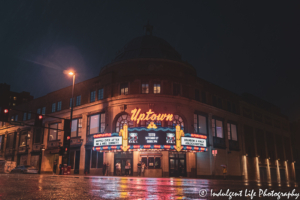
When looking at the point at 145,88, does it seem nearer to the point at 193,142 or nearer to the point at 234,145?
the point at 193,142

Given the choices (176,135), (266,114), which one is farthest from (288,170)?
(176,135)

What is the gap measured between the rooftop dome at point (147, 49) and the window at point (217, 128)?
1177 centimetres

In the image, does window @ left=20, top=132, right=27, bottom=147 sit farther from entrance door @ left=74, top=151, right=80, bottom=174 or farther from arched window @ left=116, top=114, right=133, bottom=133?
arched window @ left=116, top=114, right=133, bottom=133

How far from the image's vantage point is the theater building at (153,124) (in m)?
36.4

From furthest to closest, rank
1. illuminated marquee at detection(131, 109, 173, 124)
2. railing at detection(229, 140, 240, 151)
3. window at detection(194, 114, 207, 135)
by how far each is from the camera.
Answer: railing at detection(229, 140, 240, 151), window at detection(194, 114, 207, 135), illuminated marquee at detection(131, 109, 173, 124)

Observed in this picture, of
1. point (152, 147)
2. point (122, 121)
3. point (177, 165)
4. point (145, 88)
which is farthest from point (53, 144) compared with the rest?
point (177, 165)

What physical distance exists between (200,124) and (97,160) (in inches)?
632

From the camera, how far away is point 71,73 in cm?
3269

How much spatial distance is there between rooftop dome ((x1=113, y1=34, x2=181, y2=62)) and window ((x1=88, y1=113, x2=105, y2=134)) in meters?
9.98

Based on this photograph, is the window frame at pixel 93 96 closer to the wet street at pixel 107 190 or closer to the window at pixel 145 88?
the window at pixel 145 88

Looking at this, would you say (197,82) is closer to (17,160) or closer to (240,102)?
(240,102)

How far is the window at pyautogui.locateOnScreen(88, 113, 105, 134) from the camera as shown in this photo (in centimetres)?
4119

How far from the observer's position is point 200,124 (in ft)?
136

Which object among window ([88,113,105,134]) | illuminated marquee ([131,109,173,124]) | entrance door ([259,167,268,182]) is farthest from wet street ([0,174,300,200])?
entrance door ([259,167,268,182])
